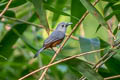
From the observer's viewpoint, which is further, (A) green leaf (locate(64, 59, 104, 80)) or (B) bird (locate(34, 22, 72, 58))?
(B) bird (locate(34, 22, 72, 58))

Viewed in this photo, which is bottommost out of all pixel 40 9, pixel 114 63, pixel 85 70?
pixel 114 63

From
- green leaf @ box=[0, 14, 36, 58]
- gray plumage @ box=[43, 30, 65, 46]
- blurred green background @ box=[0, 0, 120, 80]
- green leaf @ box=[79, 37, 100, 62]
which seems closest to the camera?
blurred green background @ box=[0, 0, 120, 80]

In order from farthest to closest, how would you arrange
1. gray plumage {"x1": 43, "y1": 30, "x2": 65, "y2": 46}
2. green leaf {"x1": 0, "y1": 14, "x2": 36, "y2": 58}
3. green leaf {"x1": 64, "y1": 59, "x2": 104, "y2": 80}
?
1. green leaf {"x1": 0, "y1": 14, "x2": 36, "y2": 58}
2. gray plumage {"x1": 43, "y1": 30, "x2": 65, "y2": 46}
3. green leaf {"x1": 64, "y1": 59, "x2": 104, "y2": 80}

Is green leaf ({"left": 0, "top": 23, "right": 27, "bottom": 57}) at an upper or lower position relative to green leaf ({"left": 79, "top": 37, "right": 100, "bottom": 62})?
upper

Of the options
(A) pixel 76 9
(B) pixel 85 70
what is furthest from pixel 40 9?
(B) pixel 85 70

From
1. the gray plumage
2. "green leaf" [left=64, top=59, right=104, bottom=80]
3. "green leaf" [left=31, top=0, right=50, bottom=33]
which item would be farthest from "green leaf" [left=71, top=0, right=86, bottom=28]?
"green leaf" [left=64, top=59, right=104, bottom=80]

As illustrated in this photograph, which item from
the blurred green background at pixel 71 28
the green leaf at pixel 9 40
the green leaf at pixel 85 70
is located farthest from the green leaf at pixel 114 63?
the green leaf at pixel 9 40

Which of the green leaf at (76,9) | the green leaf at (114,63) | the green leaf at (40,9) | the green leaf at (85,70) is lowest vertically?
the green leaf at (114,63)

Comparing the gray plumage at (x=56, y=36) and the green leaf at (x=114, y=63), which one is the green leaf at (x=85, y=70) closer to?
the green leaf at (x=114, y=63)

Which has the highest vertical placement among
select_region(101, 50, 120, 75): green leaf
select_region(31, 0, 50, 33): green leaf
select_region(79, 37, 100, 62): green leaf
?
select_region(31, 0, 50, 33): green leaf

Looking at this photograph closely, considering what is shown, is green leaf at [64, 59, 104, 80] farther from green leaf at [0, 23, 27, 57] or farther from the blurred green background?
green leaf at [0, 23, 27, 57]

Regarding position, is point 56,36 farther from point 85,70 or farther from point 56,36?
point 85,70

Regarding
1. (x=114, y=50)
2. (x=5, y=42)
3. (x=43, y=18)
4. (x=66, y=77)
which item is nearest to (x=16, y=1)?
(x=43, y=18)

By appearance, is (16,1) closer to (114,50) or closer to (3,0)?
(3,0)
